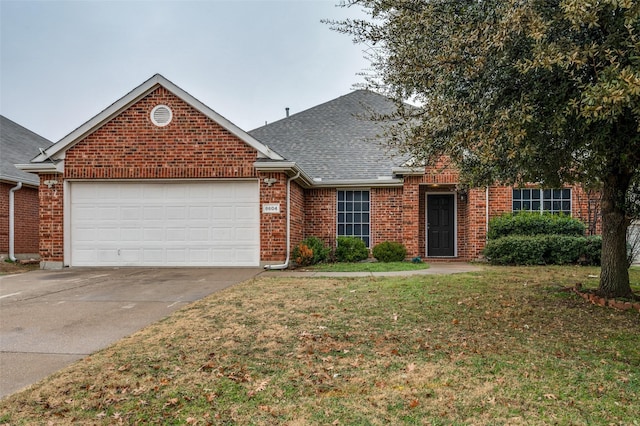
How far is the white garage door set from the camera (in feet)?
39.3

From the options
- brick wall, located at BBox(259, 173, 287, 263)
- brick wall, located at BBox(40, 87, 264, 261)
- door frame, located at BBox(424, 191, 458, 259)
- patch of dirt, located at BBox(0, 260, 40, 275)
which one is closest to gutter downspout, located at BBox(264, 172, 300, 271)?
brick wall, located at BBox(259, 173, 287, 263)

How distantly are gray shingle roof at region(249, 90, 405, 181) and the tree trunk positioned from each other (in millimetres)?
7195

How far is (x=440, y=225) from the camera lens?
1481 centimetres

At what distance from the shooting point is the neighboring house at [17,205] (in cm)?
1407

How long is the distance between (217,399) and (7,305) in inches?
217

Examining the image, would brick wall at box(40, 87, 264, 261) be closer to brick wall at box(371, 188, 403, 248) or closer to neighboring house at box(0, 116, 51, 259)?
neighboring house at box(0, 116, 51, 259)

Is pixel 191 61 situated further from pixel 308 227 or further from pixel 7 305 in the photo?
pixel 7 305

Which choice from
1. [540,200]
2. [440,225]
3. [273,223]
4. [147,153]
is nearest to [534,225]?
[540,200]

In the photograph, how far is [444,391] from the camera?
3480mm

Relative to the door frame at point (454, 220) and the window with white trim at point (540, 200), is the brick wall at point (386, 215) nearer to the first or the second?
the door frame at point (454, 220)

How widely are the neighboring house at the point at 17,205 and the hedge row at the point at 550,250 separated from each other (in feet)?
50.6

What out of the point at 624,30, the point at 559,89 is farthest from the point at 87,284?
the point at 624,30

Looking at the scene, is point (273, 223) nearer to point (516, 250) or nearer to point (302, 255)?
point (302, 255)

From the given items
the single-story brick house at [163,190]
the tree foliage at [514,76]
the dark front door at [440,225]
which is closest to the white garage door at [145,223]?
the single-story brick house at [163,190]
